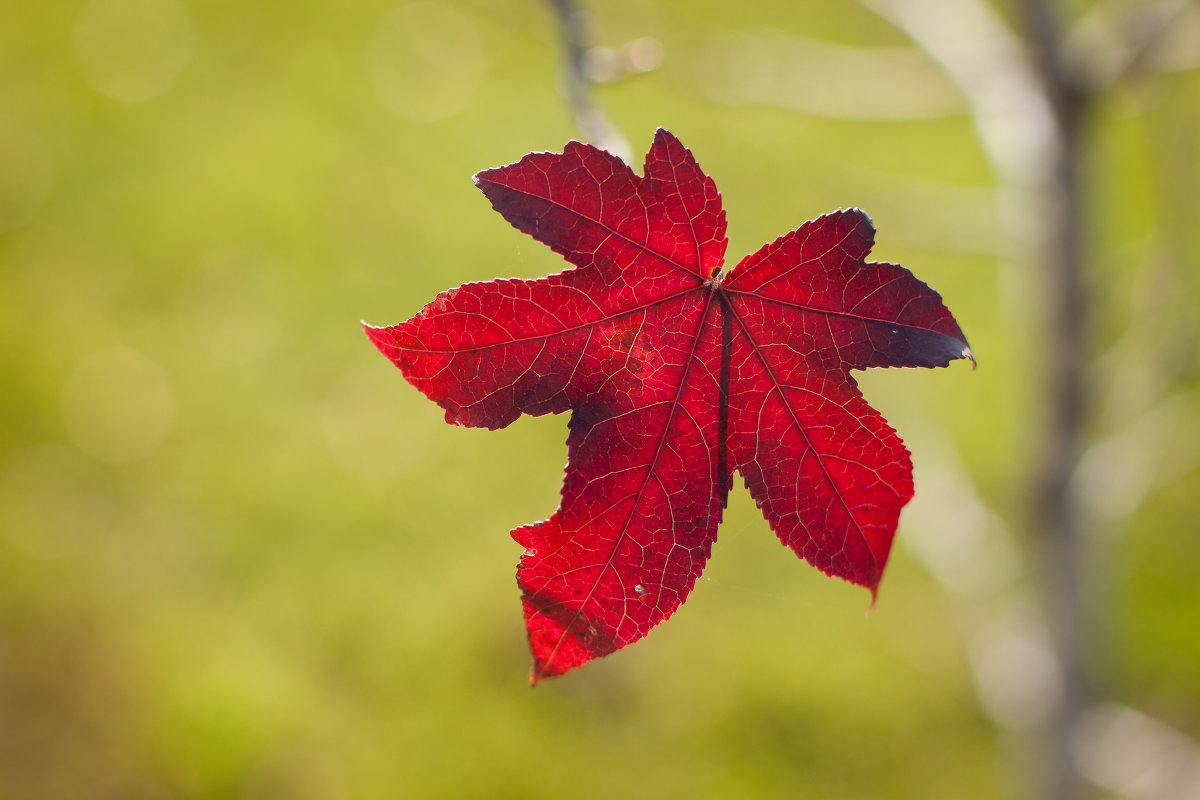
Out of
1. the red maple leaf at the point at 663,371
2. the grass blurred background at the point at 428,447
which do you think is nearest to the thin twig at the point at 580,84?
→ the red maple leaf at the point at 663,371

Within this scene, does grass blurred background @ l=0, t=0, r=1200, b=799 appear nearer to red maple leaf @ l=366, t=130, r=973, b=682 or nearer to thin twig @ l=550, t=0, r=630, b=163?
thin twig @ l=550, t=0, r=630, b=163

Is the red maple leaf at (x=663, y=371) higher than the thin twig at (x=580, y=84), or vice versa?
the thin twig at (x=580, y=84)

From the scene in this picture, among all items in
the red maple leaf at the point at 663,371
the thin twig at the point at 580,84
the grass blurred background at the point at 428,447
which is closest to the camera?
the red maple leaf at the point at 663,371

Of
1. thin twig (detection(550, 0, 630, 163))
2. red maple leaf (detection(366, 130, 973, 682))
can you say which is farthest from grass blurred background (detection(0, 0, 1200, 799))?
red maple leaf (detection(366, 130, 973, 682))

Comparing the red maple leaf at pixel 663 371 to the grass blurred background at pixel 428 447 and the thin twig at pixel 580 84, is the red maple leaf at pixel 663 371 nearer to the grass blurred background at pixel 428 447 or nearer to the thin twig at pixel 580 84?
the thin twig at pixel 580 84

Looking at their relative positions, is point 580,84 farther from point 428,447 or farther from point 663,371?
point 428,447

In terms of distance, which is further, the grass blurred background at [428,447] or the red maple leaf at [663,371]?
the grass blurred background at [428,447]

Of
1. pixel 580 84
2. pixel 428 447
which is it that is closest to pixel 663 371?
pixel 580 84
